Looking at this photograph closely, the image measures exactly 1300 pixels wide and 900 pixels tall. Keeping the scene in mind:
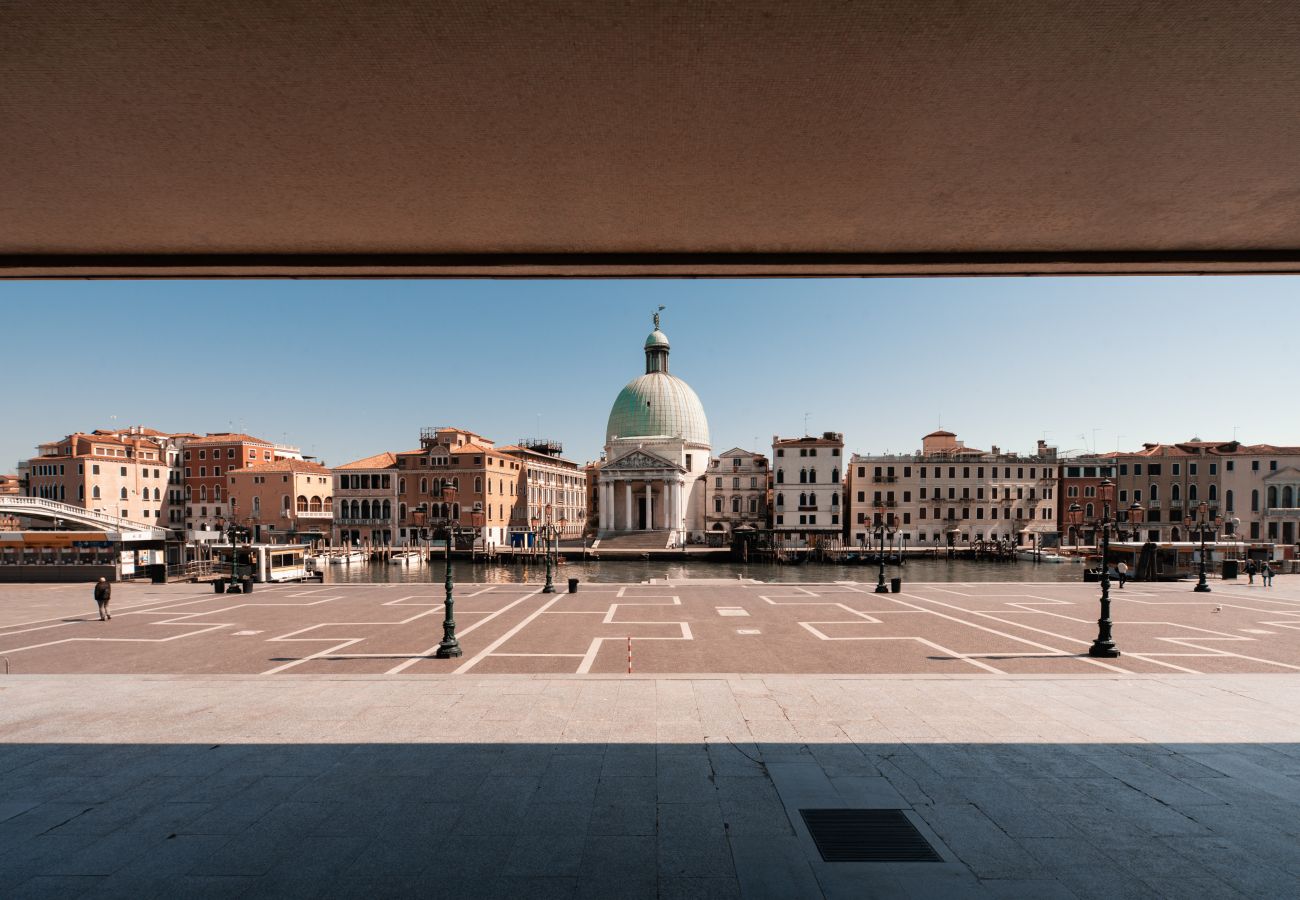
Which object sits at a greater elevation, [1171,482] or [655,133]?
[655,133]

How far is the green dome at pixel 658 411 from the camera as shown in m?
91.9

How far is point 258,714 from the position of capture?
10.2m

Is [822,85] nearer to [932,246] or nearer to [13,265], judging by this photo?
[932,246]

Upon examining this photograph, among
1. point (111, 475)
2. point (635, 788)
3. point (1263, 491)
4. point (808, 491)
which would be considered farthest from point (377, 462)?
point (1263, 491)

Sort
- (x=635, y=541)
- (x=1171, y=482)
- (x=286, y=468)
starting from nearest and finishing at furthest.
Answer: (x=1171, y=482) → (x=635, y=541) → (x=286, y=468)

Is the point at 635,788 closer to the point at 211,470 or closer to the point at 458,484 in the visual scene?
the point at 458,484

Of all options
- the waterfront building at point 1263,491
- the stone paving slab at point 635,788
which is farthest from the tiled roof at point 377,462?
the waterfront building at point 1263,491

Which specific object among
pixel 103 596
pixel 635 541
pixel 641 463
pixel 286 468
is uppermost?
pixel 641 463

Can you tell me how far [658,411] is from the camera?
92312 mm

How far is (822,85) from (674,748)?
26.2ft

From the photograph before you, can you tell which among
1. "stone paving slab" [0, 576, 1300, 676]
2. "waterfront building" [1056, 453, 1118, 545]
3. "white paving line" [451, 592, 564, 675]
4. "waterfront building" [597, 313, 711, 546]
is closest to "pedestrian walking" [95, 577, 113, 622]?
"stone paving slab" [0, 576, 1300, 676]

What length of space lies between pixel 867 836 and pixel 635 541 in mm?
72996

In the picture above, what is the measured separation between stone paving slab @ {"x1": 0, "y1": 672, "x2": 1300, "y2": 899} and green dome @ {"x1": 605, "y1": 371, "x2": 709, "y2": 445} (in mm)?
80489

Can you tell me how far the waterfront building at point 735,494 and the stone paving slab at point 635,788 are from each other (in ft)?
242
